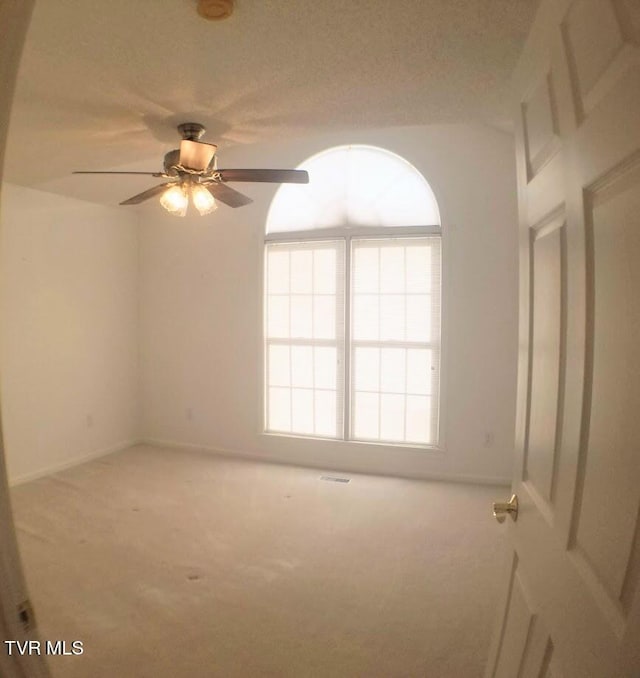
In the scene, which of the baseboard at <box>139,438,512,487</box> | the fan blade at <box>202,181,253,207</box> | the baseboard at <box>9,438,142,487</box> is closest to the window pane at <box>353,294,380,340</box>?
the baseboard at <box>139,438,512,487</box>

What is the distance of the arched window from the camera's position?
440cm

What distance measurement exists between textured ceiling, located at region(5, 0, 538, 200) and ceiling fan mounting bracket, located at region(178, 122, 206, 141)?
5cm

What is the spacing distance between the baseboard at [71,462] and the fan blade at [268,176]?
10.3 feet

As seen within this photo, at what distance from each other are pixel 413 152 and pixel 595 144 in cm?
383

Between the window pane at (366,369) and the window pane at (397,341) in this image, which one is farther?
the window pane at (366,369)

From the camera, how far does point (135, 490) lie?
4035 mm

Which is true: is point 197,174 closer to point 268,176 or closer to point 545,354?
point 268,176

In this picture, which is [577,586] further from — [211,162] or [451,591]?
[211,162]

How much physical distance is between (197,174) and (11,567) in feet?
7.07

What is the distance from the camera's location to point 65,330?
4.59 m

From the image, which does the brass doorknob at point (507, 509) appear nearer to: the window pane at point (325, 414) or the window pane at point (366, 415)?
the window pane at point (366, 415)

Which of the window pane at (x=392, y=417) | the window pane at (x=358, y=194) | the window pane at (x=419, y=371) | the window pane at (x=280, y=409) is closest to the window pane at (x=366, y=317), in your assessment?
the window pane at (x=419, y=371)

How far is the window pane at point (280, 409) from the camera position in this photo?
16.1ft

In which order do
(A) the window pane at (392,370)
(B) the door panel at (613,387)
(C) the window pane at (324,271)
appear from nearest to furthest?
(B) the door panel at (613,387), (A) the window pane at (392,370), (C) the window pane at (324,271)
